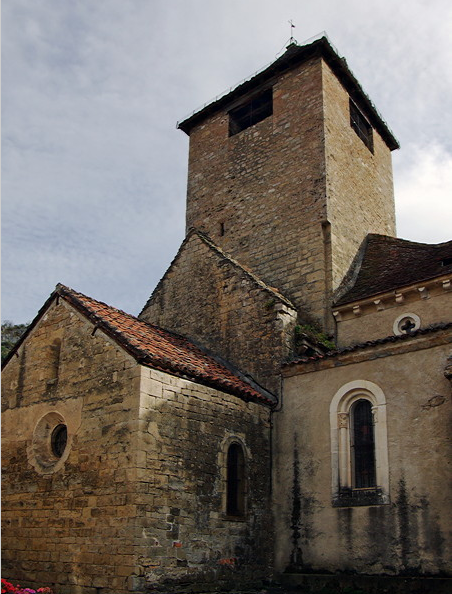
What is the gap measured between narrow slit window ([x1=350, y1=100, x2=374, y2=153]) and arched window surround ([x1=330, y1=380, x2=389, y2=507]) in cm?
1092

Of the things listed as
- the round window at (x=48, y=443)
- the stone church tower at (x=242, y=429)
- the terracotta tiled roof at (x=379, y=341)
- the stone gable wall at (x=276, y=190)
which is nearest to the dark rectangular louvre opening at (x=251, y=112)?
the stone gable wall at (x=276, y=190)

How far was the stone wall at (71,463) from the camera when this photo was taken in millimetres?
10375

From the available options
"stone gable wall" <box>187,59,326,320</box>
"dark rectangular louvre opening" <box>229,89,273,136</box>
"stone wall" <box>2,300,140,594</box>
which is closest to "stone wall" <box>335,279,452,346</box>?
"stone gable wall" <box>187,59,326,320</box>

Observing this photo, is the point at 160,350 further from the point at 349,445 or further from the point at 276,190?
the point at 276,190

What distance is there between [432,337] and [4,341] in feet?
116

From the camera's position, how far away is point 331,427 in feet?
41.2

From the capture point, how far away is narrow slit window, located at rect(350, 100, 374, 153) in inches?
805

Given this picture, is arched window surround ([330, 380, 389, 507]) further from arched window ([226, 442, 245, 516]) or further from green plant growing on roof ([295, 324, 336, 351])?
green plant growing on roof ([295, 324, 336, 351])

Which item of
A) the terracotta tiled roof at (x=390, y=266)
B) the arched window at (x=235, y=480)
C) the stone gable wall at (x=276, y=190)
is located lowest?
the arched window at (x=235, y=480)

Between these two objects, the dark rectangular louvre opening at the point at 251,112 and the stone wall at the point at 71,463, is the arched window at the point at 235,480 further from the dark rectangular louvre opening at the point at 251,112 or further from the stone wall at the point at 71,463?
the dark rectangular louvre opening at the point at 251,112

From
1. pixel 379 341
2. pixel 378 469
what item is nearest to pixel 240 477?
pixel 378 469

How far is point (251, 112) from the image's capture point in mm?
20828

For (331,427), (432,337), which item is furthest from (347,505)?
(432,337)

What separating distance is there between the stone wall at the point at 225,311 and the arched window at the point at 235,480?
1.85 m
